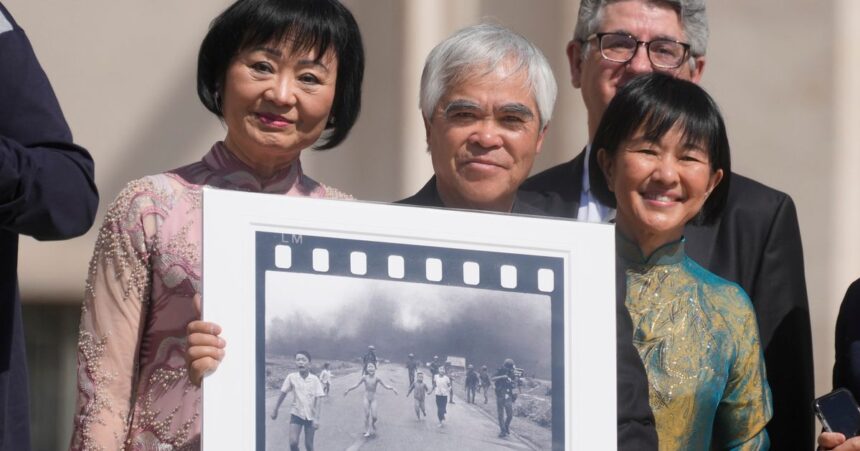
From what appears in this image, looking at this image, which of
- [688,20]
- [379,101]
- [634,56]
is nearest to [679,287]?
[634,56]

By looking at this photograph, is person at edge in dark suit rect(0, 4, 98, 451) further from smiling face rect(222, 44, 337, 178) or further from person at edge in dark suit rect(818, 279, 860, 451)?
person at edge in dark suit rect(818, 279, 860, 451)

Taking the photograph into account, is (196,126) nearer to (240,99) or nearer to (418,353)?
(240,99)

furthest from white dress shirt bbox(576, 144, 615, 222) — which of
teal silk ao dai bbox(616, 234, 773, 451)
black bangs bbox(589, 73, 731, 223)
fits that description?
teal silk ao dai bbox(616, 234, 773, 451)

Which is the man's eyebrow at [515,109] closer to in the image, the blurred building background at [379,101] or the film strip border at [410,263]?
the film strip border at [410,263]

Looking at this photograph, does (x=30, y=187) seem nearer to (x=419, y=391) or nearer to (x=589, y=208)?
(x=419, y=391)

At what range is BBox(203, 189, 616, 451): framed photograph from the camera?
3100 mm

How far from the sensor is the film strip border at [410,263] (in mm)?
3143

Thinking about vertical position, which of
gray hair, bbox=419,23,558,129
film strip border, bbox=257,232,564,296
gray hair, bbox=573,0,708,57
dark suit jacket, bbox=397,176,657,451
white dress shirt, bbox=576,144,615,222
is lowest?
dark suit jacket, bbox=397,176,657,451

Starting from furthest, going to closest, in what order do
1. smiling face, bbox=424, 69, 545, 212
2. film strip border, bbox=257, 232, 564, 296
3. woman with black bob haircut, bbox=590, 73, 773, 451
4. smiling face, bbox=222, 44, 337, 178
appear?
smiling face, bbox=424, 69, 545, 212
woman with black bob haircut, bbox=590, 73, 773, 451
smiling face, bbox=222, 44, 337, 178
film strip border, bbox=257, 232, 564, 296

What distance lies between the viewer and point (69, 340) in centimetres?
652

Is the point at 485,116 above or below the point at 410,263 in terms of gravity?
above

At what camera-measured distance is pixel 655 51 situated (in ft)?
14.0

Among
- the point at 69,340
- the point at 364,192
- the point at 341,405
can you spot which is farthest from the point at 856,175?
the point at 341,405

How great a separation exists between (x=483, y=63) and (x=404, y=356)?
91 centimetres
